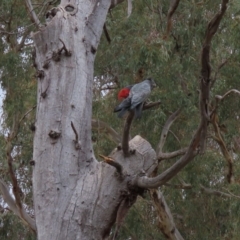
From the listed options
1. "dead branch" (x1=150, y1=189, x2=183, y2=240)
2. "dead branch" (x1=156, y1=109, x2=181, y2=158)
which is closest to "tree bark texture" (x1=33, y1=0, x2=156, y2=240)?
"dead branch" (x1=156, y1=109, x2=181, y2=158)

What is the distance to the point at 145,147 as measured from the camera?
290cm

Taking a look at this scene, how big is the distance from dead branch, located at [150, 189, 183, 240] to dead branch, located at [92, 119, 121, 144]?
74 cm

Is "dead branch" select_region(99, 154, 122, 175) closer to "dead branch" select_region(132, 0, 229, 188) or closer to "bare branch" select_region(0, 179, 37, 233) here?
"dead branch" select_region(132, 0, 229, 188)

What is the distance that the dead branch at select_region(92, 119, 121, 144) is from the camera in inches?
277

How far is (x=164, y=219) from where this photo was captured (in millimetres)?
6875

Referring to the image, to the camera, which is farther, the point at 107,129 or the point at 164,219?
the point at 107,129

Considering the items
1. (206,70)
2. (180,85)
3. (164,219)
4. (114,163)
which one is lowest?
(114,163)

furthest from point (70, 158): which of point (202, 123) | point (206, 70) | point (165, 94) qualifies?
point (165, 94)

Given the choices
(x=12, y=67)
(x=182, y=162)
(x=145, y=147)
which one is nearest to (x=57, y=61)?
(x=145, y=147)

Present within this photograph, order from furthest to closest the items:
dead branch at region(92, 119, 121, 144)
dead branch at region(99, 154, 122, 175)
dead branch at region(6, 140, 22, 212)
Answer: dead branch at region(92, 119, 121, 144), dead branch at region(6, 140, 22, 212), dead branch at region(99, 154, 122, 175)

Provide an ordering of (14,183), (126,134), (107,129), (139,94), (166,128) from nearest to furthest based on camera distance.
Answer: (126,134) < (139,94) < (14,183) < (166,128) < (107,129)

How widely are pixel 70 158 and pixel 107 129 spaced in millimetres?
4347

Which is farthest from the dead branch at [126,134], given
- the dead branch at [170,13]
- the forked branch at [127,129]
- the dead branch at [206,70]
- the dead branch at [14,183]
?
the dead branch at [170,13]

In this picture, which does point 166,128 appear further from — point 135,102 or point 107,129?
point 135,102
